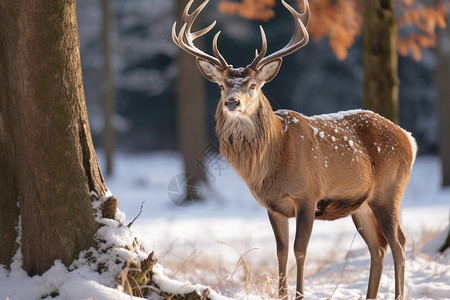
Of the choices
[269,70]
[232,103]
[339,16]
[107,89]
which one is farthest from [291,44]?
[107,89]

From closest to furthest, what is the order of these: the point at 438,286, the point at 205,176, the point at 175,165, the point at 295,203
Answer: the point at 295,203
the point at 438,286
the point at 205,176
the point at 175,165

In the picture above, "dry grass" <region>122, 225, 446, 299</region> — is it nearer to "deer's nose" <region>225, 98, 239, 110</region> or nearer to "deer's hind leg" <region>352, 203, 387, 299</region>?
"deer's hind leg" <region>352, 203, 387, 299</region>

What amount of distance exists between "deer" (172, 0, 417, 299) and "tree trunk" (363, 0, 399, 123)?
1486mm

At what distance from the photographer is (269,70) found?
478cm

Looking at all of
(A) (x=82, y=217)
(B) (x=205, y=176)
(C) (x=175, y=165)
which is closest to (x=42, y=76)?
(A) (x=82, y=217)

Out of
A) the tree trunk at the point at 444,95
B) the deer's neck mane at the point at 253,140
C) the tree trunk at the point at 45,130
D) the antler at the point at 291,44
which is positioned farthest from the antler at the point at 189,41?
the tree trunk at the point at 444,95

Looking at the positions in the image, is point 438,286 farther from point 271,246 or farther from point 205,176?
point 205,176

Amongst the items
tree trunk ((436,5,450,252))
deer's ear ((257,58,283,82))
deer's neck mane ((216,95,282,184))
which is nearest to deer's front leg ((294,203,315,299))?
deer's neck mane ((216,95,282,184))

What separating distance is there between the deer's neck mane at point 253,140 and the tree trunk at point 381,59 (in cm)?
233

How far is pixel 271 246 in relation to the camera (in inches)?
314

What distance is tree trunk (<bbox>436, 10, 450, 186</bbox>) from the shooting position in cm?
1430

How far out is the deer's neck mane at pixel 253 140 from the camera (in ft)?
15.2

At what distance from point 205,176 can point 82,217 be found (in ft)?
33.0

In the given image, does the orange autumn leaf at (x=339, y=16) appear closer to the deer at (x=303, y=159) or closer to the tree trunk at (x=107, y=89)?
the deer at (x=303, y=159)
